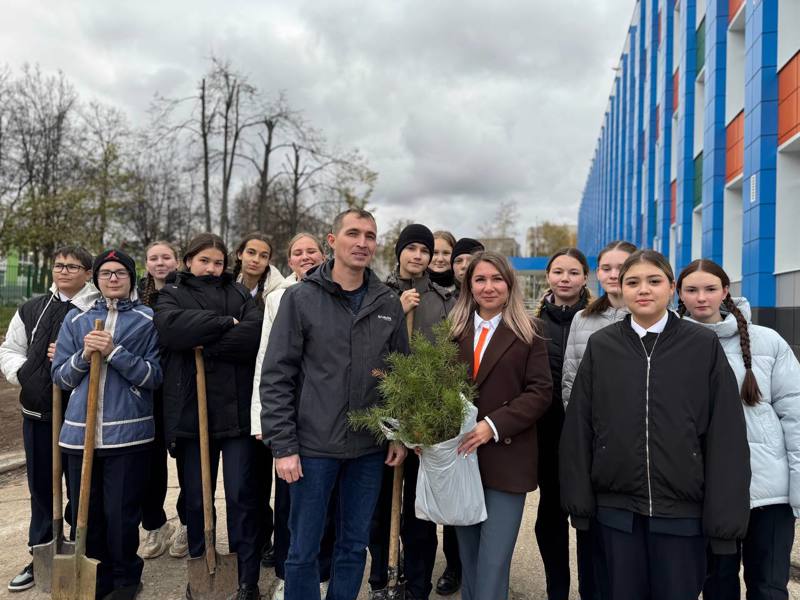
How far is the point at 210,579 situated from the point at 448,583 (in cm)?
150

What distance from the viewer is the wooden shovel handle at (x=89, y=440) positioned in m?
3.27

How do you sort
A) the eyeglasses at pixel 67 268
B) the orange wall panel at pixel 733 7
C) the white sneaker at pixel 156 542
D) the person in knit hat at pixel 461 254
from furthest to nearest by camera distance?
the orange wall panel at pixel 733 7, the person in knit hat at pixel 461 254, the white sneaker at pixel 156 542, the eyeglasses at pixel 67 268

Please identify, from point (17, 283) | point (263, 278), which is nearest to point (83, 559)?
point (263, 278)

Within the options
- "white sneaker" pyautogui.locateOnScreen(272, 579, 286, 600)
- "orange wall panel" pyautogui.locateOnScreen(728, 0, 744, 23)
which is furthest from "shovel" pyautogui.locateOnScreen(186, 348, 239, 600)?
"orange wall panel" pyautogui.locateOnScreen(728, 0, 744, 23)

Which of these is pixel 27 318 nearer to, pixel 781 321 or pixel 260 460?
pixel 260 460

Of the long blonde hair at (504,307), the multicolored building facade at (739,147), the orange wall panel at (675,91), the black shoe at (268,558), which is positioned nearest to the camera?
the long blonde hair at (504,307)

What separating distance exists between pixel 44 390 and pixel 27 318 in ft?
1.79

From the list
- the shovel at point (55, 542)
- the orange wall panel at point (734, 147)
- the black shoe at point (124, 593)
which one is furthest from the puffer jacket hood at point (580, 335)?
the orange wall panel at point (734, 147)

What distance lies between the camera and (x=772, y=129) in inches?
355

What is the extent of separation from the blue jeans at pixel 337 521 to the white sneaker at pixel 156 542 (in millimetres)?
1783

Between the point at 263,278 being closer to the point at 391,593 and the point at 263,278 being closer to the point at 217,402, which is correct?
the point at 217,402

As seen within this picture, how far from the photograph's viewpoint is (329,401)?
295 cm

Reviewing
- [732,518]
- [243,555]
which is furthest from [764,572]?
[243,555]

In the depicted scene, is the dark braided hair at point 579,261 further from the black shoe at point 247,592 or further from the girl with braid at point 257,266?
the black shoe at point 247,592
